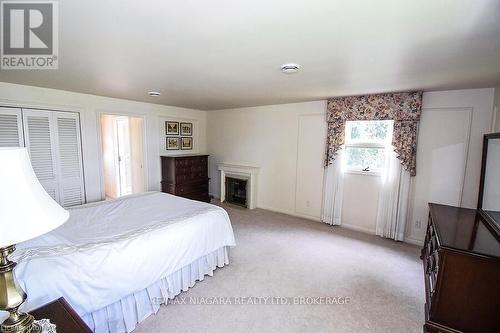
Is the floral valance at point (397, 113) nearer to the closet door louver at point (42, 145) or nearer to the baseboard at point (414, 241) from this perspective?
the baseboard at point (414, 241)

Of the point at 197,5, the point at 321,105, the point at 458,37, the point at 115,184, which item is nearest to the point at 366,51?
the point at 458,37

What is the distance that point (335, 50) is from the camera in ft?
5.78

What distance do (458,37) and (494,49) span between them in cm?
47

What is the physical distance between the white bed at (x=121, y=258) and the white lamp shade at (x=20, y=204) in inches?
39.1

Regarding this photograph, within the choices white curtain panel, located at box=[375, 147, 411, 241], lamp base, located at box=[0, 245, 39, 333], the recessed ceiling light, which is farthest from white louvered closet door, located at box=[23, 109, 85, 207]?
white curtain panel, located at box=[375, 147, 411, 241]

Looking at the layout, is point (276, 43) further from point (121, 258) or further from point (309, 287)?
point (309, 287)

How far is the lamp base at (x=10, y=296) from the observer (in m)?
0.81

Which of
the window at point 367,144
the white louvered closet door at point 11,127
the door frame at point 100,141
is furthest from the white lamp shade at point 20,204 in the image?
the window at point 367,144

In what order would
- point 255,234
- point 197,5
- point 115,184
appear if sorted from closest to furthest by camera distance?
point 197,5
point 255,234
point 115,184

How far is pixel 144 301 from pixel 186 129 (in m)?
4.01

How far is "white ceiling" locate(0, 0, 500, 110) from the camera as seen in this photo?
1.21 m

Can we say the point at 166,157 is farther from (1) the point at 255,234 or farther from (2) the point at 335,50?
(2) the point at 335,50

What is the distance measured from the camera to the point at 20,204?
76 centimetres

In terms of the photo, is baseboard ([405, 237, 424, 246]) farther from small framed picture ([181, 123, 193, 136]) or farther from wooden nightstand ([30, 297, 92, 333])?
small framed picture ([181, 123, 193, 136])
